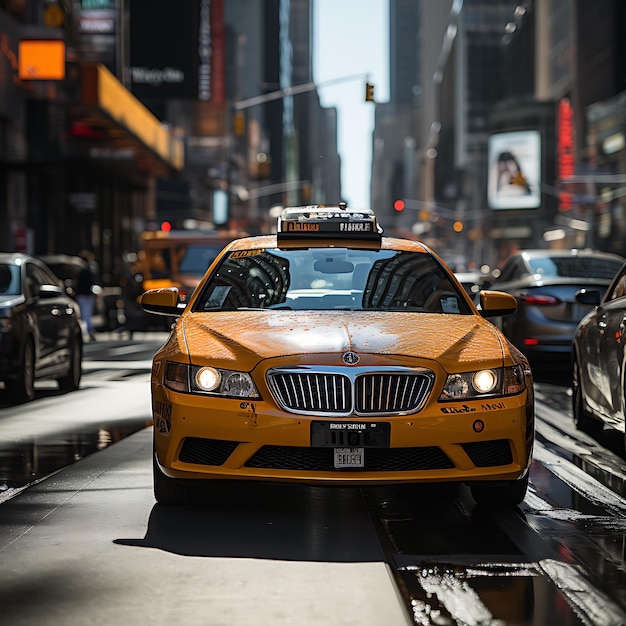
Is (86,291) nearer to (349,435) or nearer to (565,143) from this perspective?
(349,435)

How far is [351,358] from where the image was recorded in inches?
275

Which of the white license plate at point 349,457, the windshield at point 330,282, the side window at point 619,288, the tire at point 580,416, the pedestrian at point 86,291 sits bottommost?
the pedestrian at point 86,291

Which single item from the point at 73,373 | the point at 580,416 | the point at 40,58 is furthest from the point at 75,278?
the point at 580,416

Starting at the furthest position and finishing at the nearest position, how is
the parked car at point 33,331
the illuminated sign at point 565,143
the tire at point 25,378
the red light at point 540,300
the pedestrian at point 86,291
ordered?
the illuminated sign at point 565,143 → the pedestrian at point 86,291 → the red light at point 540,300 → the tire at point 25,378 → the parked car at point 33,331

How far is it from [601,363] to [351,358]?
398 cm

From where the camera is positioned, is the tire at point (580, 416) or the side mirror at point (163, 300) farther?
the tire at point (580, 416)

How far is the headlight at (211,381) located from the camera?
7016mm

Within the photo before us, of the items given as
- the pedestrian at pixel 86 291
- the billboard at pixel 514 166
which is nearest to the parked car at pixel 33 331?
the pedestrian at pixel 86 291

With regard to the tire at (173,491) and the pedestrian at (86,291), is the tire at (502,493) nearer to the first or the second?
the tire at (173,491)

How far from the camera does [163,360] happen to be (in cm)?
739

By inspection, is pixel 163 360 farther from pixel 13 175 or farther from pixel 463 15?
pixel 463 15

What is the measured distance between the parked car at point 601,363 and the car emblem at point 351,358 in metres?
3.13

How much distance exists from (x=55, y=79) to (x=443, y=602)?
3404 centimetres

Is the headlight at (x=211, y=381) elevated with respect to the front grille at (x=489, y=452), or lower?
elevated
